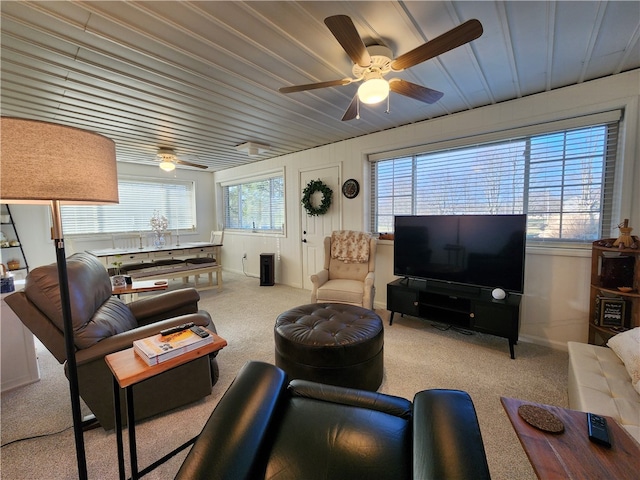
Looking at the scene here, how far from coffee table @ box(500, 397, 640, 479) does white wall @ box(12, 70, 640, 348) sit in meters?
1.98

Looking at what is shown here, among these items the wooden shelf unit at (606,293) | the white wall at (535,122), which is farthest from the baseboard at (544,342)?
the wooden shelf unit at (606,293)

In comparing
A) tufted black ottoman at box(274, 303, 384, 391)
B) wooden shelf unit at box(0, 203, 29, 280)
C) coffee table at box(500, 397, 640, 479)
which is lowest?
tufted black ottoman at box(274, 303, 384, 391)

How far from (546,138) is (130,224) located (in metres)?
6.86

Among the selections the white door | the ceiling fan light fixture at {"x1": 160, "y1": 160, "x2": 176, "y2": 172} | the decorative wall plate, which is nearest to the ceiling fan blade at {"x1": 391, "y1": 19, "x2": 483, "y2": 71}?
the decorative wall plate

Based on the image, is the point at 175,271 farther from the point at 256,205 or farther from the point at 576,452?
the point at 576,452

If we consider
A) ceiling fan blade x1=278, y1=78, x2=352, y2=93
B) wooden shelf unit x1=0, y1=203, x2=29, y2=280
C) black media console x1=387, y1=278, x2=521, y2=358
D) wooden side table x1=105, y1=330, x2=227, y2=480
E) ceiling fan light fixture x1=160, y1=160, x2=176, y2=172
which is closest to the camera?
wooden side table x1=105, y1=330, x2=227, y2=480

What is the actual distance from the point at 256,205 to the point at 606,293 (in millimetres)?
5413

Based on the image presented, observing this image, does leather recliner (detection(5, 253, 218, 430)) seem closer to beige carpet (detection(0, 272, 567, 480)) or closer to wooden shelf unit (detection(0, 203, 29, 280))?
beige carpet (detection(0, 272, 567, 480))

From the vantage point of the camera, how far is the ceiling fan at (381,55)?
1.33 metres

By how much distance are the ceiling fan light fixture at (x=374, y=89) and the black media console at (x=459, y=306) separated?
6.70ft

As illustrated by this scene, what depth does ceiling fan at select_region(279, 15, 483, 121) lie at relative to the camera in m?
1.33

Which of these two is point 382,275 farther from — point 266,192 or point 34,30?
point 34,30

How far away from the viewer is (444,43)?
1.44 m

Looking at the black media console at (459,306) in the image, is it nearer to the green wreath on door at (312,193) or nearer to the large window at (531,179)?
the large window at (531,179)
